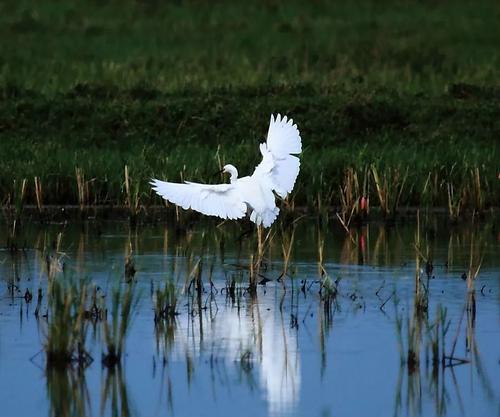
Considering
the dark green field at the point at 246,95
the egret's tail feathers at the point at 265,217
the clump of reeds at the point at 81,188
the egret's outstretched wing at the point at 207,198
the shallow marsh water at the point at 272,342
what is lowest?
the shallow marsh water at the point at 272,342

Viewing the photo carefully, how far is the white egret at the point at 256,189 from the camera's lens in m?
10.8

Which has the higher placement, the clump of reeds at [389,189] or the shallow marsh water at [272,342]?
the clump of reeds at [389,189]

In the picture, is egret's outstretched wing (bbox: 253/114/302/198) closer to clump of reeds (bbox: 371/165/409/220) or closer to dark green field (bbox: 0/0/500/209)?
clump of reeds (bbox: 371/165/409/220)

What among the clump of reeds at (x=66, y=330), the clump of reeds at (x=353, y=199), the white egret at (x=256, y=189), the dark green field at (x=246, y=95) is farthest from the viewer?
the dark green field at (x=246, y=95)

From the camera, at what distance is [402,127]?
18703 mm

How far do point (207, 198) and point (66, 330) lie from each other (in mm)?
3339

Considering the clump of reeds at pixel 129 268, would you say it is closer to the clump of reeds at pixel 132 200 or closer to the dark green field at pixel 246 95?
the clump of reeds at pixel 132 200

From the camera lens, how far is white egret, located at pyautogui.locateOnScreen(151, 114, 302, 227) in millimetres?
10805

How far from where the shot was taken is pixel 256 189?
11.1 meters

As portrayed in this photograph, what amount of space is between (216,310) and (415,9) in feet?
70.9

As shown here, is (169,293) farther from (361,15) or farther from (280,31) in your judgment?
(361,15)

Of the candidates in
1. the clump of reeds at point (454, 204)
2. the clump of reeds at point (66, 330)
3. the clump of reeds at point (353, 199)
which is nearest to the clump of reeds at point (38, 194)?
the clump of reeds at point (353, 199)

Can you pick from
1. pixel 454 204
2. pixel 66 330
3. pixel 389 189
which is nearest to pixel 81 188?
pixel 389 189

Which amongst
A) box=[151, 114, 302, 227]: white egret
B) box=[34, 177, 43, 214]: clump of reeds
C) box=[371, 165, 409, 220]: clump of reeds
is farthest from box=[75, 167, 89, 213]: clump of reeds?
box=[151, 114, 302, 227]: white egret
